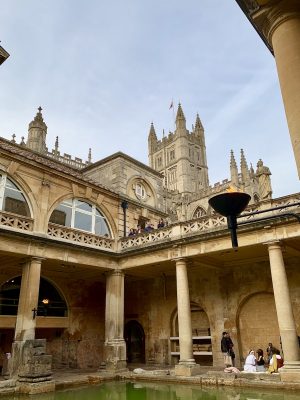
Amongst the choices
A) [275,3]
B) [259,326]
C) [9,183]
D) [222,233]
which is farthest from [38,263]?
[275,3]

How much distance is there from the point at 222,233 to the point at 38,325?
10.6m

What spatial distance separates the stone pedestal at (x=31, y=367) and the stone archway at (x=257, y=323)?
9.73 meters

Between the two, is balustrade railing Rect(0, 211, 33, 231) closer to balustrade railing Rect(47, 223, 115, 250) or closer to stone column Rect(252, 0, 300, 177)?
balustrade railing Rect(47, 223, 115, 250)

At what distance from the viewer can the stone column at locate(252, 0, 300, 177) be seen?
2.93 m

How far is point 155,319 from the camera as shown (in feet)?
67.8

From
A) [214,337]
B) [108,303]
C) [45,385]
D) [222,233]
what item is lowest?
[45,385]

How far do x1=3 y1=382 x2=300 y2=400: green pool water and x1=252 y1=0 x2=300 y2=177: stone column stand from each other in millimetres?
9677

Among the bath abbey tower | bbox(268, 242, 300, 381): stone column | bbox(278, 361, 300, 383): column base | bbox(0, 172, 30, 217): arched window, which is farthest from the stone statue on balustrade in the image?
bbox(0, 172, 30, 217): arched window

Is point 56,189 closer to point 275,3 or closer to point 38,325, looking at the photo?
A: point 38,325

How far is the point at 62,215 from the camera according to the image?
17.4 m

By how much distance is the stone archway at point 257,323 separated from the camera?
653 inches

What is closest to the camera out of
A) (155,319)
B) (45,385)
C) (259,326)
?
(45,385)

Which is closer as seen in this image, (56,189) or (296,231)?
(296,231)

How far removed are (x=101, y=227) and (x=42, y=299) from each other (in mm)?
5056
